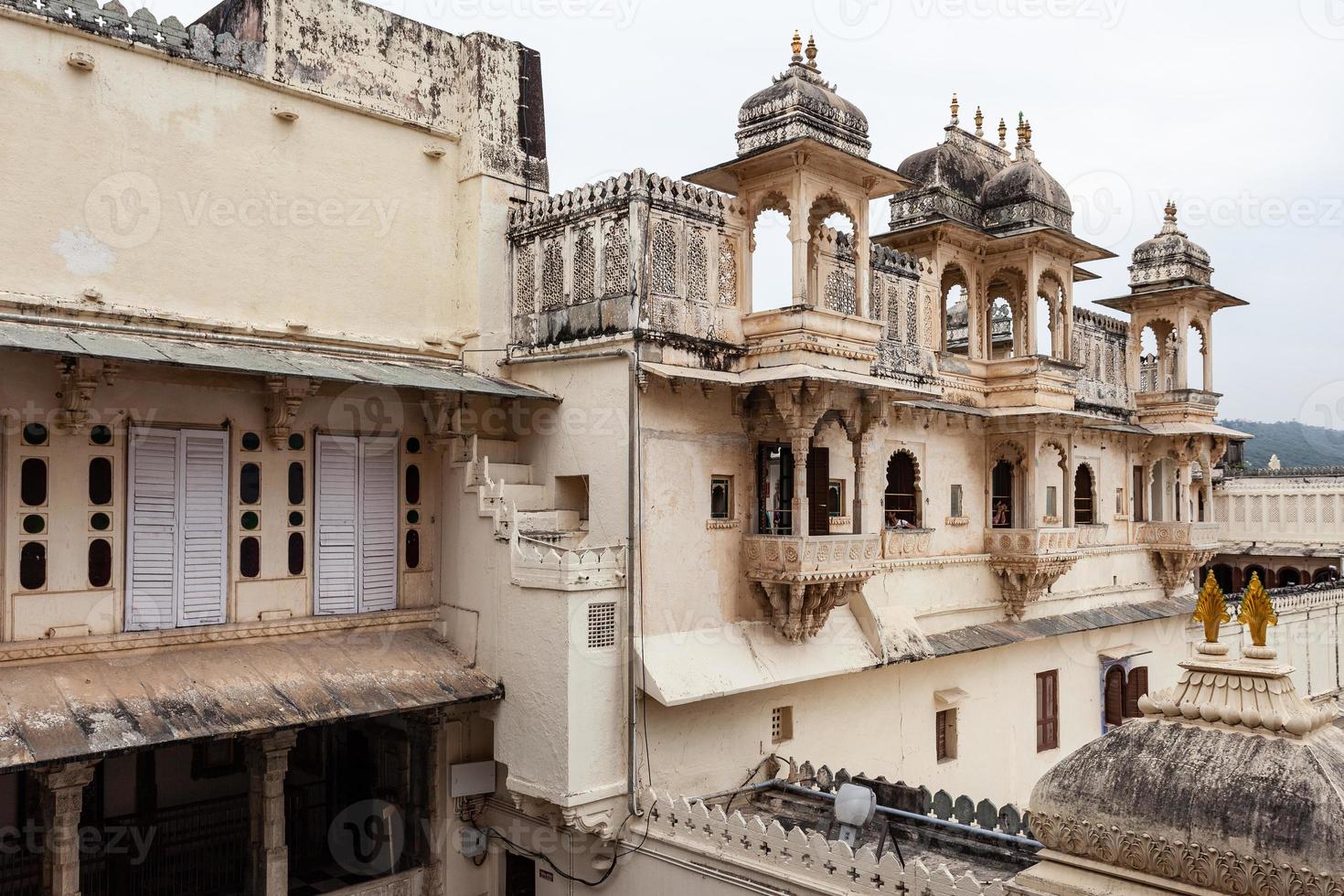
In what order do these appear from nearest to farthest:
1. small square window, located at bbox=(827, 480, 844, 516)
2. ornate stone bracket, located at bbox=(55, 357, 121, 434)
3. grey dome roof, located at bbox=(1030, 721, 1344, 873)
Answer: grey dome roof, located at bbox=(1030, 721, 1344, 873) < ornate stone bracket, located at bbox=(55, 357, 121, 434) < small square window, located at bbox=(827, 480, 844, 516)

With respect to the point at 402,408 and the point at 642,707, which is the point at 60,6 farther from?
the point at 642,707

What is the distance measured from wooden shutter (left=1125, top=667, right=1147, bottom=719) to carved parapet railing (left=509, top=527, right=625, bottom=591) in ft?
47.0

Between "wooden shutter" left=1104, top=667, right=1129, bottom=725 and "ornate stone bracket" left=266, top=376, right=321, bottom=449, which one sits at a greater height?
"ornate stone bracket" left=266, top=376, right=321, bottom=449

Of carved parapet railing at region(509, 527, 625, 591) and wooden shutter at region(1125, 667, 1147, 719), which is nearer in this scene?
carved parapet railing at region(509, 527, 625, 591)

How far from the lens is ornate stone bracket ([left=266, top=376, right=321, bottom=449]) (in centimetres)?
1195

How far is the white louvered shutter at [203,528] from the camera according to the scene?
1181 cm

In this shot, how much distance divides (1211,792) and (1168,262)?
61.9ft

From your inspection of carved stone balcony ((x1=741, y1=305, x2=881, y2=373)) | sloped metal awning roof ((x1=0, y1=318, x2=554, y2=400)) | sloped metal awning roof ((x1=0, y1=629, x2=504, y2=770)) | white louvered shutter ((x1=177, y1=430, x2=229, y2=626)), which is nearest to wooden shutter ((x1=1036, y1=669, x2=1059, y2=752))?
carved stone balcony ((x1=741, y1=305, x2=881, y2=373))

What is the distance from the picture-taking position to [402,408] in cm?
1366

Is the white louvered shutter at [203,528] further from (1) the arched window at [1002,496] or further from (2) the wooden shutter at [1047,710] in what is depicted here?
(2) the wooden shutter at [1047,710]

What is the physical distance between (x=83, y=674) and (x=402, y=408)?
482 cm

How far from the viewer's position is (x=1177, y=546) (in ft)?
74.9

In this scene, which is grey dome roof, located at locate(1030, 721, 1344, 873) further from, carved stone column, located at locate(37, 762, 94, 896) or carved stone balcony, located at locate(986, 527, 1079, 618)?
carved stone balcony, located at locate(986, 527, 1079, 618)

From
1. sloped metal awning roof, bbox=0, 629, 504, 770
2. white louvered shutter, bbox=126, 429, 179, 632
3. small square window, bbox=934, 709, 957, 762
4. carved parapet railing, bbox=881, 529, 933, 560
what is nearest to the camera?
sloped metal awning roof, bbox=0, 629, 504, 770
